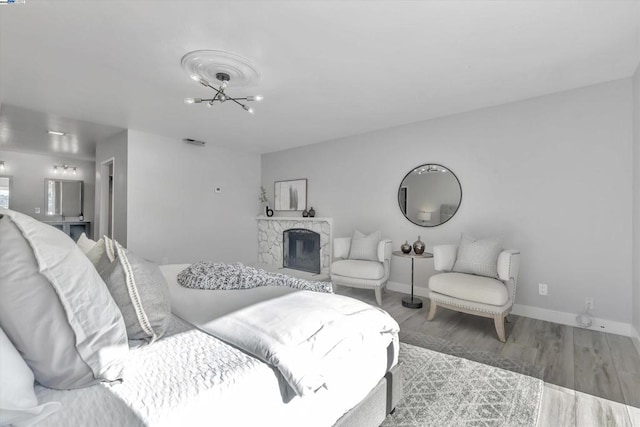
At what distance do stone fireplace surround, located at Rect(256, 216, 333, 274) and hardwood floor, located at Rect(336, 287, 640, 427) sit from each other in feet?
5.92

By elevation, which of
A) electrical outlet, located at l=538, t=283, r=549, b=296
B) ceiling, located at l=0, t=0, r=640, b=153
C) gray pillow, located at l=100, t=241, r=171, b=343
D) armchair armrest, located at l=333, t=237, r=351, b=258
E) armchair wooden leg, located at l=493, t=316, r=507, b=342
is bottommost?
armchair wooden leg, located at l=493, t=316, r=507, b=342

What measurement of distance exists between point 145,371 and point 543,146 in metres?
4.00

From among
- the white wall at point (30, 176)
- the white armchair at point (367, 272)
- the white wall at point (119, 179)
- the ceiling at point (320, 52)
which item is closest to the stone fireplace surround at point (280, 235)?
the white armchair at point (367, 272)

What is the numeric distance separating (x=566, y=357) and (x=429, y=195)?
2.23 m

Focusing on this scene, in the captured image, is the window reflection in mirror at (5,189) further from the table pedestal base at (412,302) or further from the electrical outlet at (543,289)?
the electrical outlet at (543,289)

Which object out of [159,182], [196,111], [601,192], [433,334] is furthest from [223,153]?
[601,192]

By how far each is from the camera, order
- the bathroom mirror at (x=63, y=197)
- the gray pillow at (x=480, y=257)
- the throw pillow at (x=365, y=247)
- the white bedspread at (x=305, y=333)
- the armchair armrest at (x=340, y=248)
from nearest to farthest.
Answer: the white bedspread at (x=305, y=333) < the gray pillow at (x=480, y=257) < the throw pillow at (x=365, y=247) < the armchair armrest at (x=340, y=248) < the bathroom mirror at (x=63, y=197)

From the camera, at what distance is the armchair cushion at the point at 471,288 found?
267 centimetres

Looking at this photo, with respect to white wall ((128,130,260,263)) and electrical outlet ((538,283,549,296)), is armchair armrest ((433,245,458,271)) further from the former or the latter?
white wall ((128,130,260,263))

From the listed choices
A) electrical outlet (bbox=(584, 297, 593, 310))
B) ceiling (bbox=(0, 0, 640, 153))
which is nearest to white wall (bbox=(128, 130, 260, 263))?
ceiling (bbox=(0, 0, 640, 153))

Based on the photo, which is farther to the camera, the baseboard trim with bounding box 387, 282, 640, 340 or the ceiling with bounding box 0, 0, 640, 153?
the baseboard trim with bounding box 387, 282, 640, 340

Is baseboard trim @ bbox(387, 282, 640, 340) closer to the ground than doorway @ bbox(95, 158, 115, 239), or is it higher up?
closer to the ground

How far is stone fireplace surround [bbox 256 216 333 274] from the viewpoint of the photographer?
5.17m

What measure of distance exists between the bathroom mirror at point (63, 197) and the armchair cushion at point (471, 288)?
334 inches
